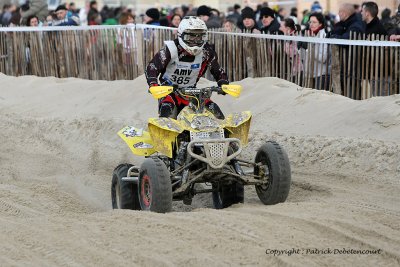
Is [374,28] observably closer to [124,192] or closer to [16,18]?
[124,192]

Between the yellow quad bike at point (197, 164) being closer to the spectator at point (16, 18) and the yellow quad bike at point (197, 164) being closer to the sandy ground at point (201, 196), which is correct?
the sandy ground at point (201, 196)

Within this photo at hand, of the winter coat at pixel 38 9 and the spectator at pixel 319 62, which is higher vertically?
the winter coat at pixel 38 9

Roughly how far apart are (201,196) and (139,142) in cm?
133

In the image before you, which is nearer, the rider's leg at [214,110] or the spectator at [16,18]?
the rider's leg at [214,110]

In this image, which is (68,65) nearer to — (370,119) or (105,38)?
(105,38)

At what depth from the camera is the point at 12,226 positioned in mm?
8016

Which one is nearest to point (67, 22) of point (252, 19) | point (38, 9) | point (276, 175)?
point (38, 9)

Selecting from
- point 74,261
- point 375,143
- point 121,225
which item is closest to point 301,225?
point 121,225

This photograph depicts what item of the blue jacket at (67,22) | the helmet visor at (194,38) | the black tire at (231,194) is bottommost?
the black tire at (231,194)

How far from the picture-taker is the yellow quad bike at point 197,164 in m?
8.89

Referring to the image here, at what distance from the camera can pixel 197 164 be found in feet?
30.2

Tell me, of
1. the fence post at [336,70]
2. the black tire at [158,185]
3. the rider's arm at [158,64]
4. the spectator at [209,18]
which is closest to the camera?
the black tire at [158,185]

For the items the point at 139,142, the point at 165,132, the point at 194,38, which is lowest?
the point at 139,142

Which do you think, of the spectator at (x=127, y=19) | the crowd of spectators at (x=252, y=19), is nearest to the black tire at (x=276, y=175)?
the crowd of spectators at (x=252, y=19)
